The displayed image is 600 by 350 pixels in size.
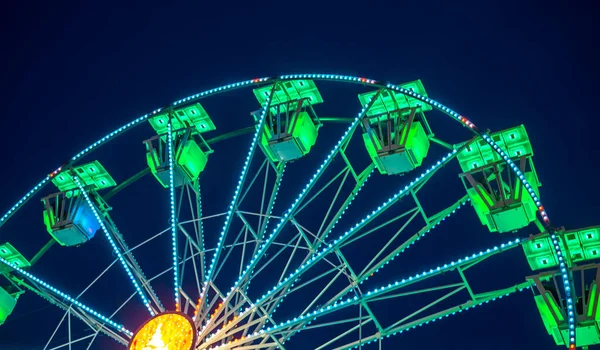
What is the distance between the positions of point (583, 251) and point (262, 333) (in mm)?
5435

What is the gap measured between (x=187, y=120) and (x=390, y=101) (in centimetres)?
407

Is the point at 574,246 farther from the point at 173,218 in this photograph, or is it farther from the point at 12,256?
the point at 12,256

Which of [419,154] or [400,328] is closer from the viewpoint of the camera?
[400,328]

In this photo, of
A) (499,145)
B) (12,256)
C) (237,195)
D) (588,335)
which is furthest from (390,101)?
(12,256)

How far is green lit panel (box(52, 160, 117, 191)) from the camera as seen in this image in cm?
1794

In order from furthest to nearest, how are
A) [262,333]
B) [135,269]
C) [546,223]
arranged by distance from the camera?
[135,269]
[262,333]
[546,223]

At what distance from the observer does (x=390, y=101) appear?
52.5ft

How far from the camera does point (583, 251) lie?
584 inches

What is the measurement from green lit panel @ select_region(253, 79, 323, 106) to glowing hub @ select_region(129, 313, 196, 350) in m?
4.60

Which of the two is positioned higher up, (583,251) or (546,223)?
(546,223)

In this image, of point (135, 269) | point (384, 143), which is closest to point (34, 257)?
point (135, 269)

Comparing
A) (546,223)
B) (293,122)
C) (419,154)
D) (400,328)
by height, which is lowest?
(400,328)

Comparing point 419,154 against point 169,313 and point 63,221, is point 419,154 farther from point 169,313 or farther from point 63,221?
point 63,221

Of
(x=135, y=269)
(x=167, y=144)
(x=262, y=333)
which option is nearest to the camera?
(x=262, y=333)
